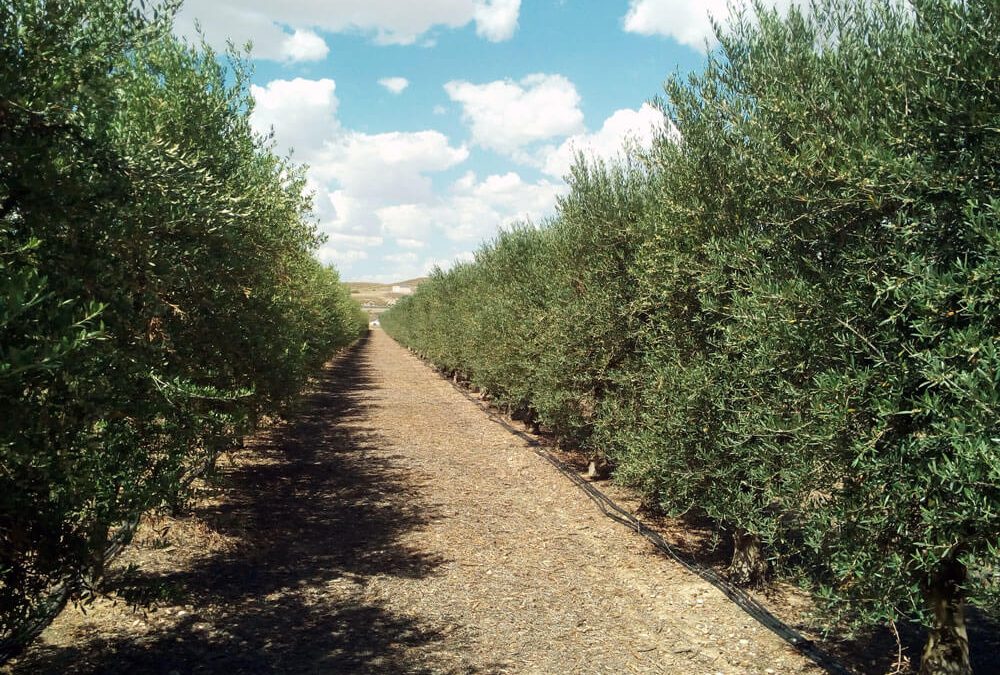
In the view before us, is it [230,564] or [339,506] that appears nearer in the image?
[230,564]

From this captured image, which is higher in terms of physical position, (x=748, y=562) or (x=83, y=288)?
(x=83, y=288)

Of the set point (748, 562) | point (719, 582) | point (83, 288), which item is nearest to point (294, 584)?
point (83, 288)

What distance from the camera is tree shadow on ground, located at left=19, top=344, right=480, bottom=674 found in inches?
246

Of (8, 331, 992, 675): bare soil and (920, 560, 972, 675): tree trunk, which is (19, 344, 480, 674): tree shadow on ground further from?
(920, 560, 972, 675): tree trunk

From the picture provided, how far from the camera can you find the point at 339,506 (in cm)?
1191

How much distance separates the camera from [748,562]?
8422mm

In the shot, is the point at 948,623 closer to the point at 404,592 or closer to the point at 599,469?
the point at 404,592

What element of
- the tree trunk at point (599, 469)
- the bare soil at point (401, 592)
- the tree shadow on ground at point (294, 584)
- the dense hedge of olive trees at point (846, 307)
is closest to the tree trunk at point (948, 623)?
the dense hedge of olive trees at point (846, 307)

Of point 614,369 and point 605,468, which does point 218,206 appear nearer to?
point 614,369

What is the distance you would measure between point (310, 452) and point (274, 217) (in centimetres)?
813

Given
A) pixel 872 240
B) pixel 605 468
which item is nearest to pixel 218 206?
pixel 872 240

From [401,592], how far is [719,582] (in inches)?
176

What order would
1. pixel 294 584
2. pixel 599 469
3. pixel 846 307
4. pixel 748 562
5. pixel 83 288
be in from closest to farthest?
pixel 83 288 < pixel 846 307 < pixel 294 584 < pixel 748 562 < pixel 599 469

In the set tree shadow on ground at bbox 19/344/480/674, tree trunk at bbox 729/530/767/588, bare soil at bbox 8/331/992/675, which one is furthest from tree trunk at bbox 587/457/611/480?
tree trunk at bbox 729/530/767/588
